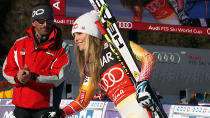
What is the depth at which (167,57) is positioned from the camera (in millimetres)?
19344

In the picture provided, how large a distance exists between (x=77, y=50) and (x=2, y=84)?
A: 716cm

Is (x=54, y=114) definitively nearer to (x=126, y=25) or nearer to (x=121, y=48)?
(x=121, y=48)

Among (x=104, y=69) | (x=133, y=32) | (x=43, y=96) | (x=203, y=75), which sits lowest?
(x=203, y=75)

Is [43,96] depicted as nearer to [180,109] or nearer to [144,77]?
[144,77]

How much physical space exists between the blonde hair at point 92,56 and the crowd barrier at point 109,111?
3672 mm

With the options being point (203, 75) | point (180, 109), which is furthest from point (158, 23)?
point (180, 109)

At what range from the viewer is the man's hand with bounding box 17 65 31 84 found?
15.9 ft

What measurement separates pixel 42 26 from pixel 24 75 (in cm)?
64

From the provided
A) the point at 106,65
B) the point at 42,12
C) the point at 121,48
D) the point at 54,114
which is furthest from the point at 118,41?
the point at 42,12

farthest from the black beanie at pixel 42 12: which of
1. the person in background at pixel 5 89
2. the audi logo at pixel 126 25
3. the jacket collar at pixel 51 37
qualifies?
the audi logo at pixel 126 25

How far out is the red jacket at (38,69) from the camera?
5.09m

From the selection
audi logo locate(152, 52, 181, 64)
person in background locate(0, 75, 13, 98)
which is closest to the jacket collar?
person in background locate(0, 75, 13, 98)

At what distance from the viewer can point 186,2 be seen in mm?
17766

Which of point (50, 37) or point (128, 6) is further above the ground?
point (50, 37)
